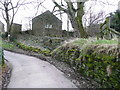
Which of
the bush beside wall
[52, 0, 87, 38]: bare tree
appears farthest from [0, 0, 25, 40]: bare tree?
the bush beside wall

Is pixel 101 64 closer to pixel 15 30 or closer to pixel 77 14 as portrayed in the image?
pixel 77 14

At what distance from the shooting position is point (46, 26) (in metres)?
16.5

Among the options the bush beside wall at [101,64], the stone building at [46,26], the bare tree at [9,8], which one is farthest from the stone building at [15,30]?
the bush beside wall at [101,64]

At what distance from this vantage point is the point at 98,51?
329 cm

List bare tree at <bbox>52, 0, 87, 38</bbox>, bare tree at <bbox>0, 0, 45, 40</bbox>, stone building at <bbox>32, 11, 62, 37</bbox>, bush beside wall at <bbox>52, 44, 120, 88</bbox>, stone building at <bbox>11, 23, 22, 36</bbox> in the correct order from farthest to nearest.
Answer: stone building at <bbox>11, 23, 22, 36</bbox>
bare tree at <bbox>0, 0, 45, 40</bbox>
stone building at <bbox>32, 11, 62, 37</bbox>
bare tree at <bbox>52, 0, 87, 38</bbox>
bush beside wall at <bbox>52, 44, 120, 88</bbox>

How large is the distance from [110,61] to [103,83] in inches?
24.9

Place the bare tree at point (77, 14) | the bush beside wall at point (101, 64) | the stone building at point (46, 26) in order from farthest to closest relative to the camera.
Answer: the stone building at point (46, 26), the bare tree at point (77, 14), the bush beside wall at point (101, 64)

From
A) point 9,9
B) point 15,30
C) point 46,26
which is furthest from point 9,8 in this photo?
point 46,26

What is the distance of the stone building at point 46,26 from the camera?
637 inches

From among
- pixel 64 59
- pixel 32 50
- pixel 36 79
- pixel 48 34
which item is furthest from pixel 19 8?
pixel 36 79

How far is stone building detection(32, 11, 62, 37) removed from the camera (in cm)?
1619

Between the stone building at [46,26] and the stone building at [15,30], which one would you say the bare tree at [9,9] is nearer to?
the stone building at [15,30]

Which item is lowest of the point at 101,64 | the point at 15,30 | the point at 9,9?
the point at 101,64

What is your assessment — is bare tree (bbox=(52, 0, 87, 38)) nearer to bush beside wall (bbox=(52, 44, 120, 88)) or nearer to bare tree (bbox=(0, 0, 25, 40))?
bush beside wall (bbox=(52, 44, 120, 88))
